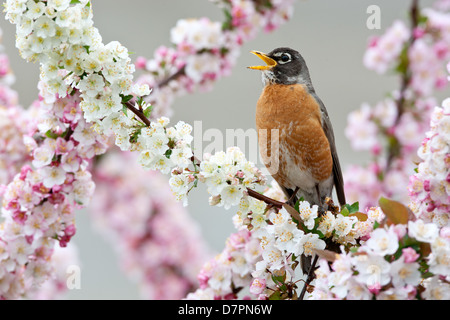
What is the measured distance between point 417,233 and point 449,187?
0.97 feet

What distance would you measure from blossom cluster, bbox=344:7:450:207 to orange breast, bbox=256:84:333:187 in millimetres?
535

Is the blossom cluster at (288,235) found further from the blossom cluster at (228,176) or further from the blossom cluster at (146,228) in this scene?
the blossom cluster at (146,228)

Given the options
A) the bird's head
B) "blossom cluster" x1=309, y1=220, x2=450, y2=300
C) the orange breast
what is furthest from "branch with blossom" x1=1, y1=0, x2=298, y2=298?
the bird's head

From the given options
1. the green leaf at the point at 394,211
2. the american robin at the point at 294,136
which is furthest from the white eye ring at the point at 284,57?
the green leaf at the point at 394,211

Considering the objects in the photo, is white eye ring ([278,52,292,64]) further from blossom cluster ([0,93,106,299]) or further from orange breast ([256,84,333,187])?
blossom cluster ([0,93,106,299])

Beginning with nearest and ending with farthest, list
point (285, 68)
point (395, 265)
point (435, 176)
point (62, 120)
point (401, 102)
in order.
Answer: point (395, 265) → point (435, 176) → point (62, 120) → point (285, 68) → point (401, 102)

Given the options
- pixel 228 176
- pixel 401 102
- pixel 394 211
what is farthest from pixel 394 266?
pixel 401 102

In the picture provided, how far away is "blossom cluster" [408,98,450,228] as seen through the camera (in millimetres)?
1275

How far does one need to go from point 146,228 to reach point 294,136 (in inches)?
50.9

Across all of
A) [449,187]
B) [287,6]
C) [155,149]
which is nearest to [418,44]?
[287,6]

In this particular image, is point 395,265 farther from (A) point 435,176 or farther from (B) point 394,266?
(A) point 435,176

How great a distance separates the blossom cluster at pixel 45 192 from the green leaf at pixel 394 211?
2.99 feet

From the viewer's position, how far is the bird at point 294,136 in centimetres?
225

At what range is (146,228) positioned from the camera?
10.4 feet
